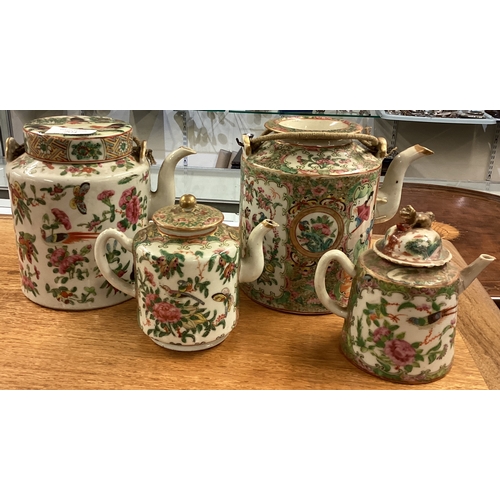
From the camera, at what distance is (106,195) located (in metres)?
1.09

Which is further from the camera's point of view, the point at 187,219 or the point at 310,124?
the point at 310,124

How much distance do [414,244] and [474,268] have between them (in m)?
0.12

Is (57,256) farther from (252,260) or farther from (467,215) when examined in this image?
(467,215)

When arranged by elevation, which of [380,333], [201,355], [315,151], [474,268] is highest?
[315,151]

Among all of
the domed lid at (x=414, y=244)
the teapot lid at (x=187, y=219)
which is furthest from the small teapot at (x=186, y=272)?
the domed lid at (x=414, y=244)

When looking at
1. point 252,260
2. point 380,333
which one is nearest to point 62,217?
point 252,260

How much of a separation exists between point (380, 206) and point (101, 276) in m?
0.65

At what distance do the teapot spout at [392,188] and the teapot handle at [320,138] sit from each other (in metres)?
0.07

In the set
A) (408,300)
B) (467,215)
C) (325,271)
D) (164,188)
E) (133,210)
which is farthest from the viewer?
(467,215)

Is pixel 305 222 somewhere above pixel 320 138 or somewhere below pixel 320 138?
below

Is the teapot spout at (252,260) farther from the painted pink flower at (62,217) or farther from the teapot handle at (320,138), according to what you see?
the painted pink flower at (62,217)

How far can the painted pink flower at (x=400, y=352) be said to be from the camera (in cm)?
96

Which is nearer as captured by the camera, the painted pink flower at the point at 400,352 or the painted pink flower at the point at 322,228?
the painted pink flower at the point at 400,352

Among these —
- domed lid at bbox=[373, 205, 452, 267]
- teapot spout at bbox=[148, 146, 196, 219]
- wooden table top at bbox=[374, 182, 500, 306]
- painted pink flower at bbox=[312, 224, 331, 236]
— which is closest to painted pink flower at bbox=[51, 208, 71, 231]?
teapot spout at bbox=[148, 146, 196, 219]
